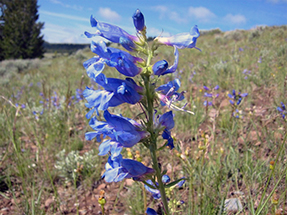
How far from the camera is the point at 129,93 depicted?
115cm

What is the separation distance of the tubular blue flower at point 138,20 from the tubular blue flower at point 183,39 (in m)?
0.13

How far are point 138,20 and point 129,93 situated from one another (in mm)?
457

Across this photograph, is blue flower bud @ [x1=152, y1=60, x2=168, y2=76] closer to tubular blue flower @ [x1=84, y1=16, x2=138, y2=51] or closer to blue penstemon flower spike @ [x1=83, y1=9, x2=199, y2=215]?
blue penstemon flower spike @ [x1=83, y1=9, x2=199, y2=215]

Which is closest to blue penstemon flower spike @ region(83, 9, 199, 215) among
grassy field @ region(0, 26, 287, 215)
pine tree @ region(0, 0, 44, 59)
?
grassy field @ region(0, 26, 287, 215)

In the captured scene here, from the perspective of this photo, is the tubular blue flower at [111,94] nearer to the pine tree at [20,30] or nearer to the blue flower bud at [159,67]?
the blue flower bud at [159,67]

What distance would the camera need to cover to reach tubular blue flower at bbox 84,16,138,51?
1.23m

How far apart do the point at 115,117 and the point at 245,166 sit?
188cm

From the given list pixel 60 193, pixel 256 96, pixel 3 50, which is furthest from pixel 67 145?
pixel 3 50

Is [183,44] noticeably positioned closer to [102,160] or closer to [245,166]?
[245,166]

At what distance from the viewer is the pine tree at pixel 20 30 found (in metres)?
34.9

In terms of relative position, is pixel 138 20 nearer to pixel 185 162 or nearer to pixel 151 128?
pixel 151 128

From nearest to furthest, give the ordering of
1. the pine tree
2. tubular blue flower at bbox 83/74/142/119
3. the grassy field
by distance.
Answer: tubular blue flower at bbox 83/74/142/119 → the grassy field → the pine tree

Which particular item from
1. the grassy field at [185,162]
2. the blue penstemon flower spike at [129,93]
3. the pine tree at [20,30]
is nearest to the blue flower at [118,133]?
the blue penstemon flower spike at [129,93]

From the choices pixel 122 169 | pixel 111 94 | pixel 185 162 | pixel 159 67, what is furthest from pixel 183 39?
pixel 185 162
